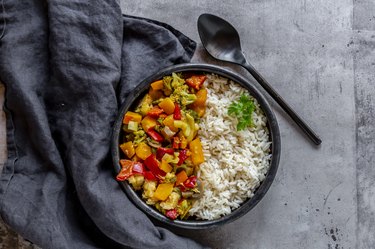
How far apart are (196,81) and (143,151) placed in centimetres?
39

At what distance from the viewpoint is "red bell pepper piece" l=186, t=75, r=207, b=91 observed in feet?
8.30

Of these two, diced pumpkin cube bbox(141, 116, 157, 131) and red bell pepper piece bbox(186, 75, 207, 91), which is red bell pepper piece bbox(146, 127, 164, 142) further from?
red bell pepper piece bbox(186, 75, 207, 91)

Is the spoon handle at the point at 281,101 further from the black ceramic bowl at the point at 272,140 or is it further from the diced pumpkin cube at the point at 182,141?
the diced pumpkin cube at the point at 182,141

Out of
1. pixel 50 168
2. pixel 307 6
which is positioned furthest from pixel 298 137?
pixel 50 168

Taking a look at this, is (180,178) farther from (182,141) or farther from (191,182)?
(182,141)

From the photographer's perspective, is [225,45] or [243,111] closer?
[243,111]

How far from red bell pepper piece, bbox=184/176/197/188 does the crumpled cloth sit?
239mm

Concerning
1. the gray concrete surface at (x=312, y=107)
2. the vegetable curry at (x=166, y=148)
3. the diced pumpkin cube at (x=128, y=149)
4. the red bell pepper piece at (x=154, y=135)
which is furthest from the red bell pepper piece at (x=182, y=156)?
the gray concrete surface at (x=312, y=107)

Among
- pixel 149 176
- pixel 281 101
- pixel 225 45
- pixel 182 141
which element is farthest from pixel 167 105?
pixel 281 101

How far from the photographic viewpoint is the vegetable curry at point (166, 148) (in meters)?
2.46

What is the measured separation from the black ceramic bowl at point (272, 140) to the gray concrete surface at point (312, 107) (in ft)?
0.68

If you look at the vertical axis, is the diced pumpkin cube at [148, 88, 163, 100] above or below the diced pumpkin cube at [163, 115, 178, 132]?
above

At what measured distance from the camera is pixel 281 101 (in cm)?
267

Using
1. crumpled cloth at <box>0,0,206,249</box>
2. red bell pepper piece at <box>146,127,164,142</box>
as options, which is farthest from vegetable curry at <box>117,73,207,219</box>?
crumpled cloth at <box>0,0,206,249</box>
